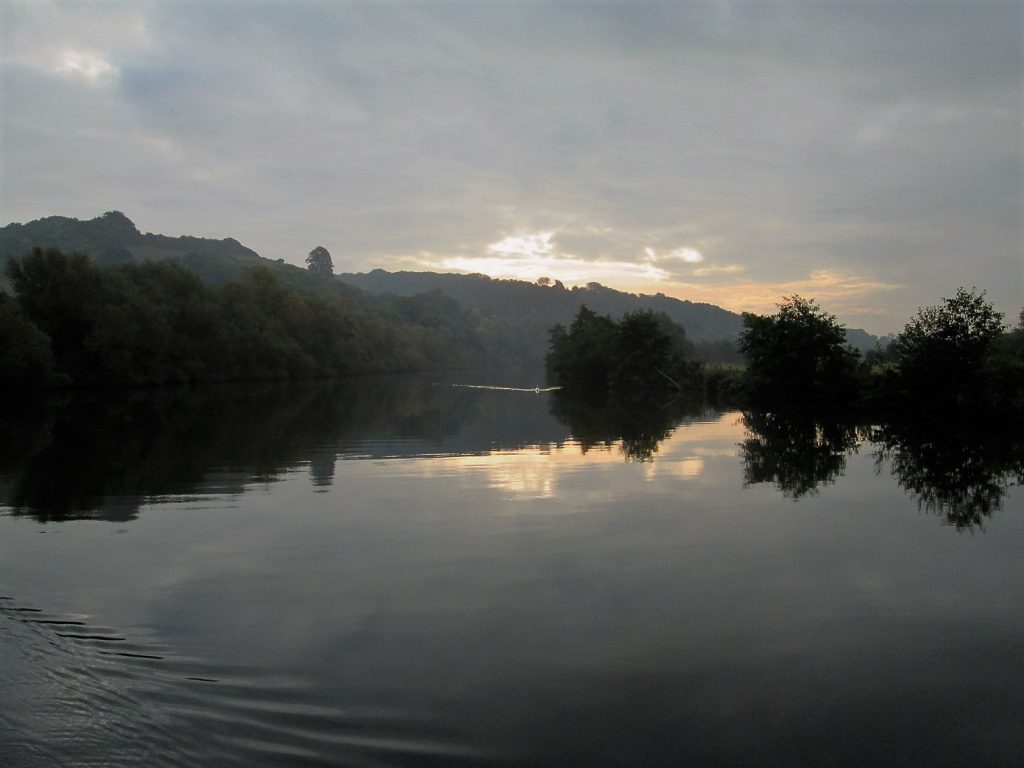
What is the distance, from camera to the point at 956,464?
70.2ft

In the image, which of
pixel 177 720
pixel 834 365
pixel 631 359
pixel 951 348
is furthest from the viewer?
pixel 631 359

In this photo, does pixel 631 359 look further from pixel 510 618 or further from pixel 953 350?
pixel 510 618

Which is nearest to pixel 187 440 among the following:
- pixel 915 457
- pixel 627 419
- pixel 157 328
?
pixel 627 419

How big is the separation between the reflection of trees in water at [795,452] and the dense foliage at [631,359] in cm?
3121

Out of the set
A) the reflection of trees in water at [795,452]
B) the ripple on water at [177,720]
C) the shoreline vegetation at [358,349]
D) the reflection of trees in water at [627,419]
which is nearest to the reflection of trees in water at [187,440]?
the reflection of trees in water at [627,419]

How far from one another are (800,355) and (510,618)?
1640 inches

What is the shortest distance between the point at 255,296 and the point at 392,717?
97804 mm

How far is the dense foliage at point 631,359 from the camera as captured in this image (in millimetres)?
69250

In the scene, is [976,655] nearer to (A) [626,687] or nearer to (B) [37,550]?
(A) [626,687]

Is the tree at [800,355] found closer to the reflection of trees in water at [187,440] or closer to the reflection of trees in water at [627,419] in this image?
the reflection of trees in water at [627,419]

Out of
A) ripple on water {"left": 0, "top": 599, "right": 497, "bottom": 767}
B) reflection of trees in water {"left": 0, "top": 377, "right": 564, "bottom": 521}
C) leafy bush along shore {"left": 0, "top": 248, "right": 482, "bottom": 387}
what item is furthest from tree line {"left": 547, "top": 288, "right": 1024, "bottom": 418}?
leafy bush along shore {"left": 0, "top": 248, "right": 482, "bottom": 387}

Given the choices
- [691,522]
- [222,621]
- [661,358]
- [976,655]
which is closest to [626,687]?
[976,655]

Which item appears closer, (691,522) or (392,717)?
(392,717)

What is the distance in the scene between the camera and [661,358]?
70.1 metres
